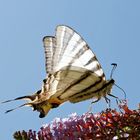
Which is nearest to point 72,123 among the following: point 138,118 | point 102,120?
point 102,120

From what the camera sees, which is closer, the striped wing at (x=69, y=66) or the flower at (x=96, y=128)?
the flower at (x=96, y=128)

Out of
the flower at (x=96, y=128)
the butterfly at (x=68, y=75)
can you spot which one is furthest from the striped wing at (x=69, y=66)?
the flower at (x=96, y=128)

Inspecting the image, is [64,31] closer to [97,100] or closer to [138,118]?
[97,100]

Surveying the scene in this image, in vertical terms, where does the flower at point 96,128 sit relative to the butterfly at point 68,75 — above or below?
below

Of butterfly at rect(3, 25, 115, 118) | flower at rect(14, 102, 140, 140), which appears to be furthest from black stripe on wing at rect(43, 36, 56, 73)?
flower at rect(14, 102, 140, 140)

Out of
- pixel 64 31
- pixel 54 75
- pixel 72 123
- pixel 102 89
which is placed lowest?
pixel 72 123

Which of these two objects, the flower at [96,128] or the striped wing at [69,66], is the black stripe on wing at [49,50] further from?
the flower at [96,128]

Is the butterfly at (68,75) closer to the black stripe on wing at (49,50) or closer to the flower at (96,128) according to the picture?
the black stripe on wing at (49,50)

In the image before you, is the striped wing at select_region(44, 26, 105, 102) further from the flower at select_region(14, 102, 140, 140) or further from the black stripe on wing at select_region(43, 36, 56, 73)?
the flower at select_region(14, 102, 140, 140)

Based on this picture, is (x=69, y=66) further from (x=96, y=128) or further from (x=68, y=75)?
(x=96, y=128)
